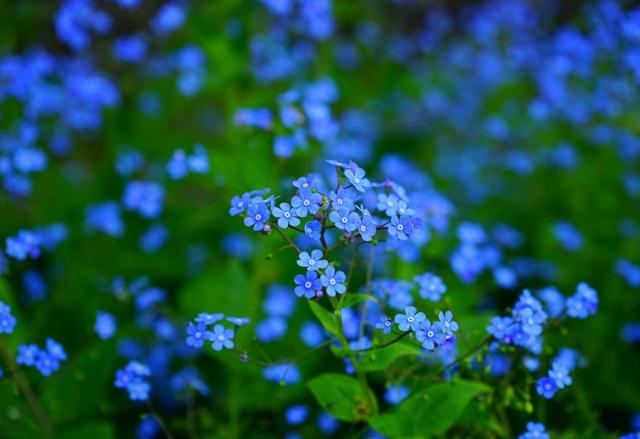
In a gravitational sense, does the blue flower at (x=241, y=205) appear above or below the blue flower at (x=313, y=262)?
above

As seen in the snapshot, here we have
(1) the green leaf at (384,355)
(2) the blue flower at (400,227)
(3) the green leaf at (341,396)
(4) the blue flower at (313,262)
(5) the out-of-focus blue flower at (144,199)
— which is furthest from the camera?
(5) the out-of-focus blue flower at (144,199)

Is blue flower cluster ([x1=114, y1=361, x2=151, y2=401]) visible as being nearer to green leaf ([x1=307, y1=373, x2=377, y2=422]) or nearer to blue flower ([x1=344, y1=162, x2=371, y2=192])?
green leaf ([x1=307, y1=373, x2=377, y2=422])

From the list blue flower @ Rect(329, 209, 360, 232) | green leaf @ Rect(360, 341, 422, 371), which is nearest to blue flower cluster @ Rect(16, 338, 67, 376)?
green leaf @ Rect(360, 341, 422, 371)

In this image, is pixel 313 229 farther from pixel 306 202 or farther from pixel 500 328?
pixel 500 328

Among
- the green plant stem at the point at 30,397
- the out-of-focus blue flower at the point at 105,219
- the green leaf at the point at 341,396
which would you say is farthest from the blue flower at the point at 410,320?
the out-of-focus blue flower at the point at 105,219

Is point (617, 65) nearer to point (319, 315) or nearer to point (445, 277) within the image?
point (445, 277)

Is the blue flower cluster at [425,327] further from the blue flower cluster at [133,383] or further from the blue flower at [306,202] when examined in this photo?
the blue flower cluster at [133,383]
